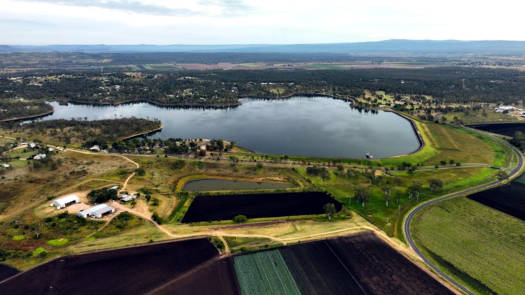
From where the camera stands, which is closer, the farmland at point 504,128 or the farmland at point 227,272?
the farmland at point 227,272

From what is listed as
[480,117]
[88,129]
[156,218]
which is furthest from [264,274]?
[480,117]

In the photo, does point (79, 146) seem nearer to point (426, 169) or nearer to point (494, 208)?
point (426, 169)

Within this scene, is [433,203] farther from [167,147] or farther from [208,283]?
[167,147]

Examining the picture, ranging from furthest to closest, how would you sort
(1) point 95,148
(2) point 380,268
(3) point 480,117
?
(3) point 480,117 → (1) point 95,148 → (2) point 380,268

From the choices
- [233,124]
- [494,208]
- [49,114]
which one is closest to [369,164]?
[494,208]

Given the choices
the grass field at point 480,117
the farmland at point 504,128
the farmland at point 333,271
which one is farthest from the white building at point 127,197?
the grass field at point 480,117

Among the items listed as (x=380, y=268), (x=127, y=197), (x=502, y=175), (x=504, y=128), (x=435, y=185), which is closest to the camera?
(x=380, y=268)

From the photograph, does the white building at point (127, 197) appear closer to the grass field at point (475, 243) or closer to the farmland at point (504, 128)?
the grass field at point (475, 243)

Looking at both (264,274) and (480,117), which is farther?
(480,117)

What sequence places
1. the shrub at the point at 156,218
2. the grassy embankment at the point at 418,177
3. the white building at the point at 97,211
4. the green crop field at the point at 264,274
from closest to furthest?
the green crop field at the point at 264,274, the shrub at the point at 156,218, the white building at the point at 97,211, the grassy embankment at the point at 418,177
